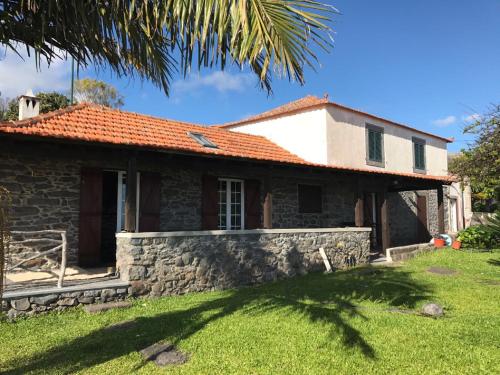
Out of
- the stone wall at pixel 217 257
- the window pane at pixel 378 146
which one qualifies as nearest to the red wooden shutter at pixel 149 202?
the stone wall at pixel 217 257

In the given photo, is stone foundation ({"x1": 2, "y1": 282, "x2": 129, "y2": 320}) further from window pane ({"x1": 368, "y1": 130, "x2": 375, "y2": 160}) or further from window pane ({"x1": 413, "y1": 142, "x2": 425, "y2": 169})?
window pane ({"x1": 413, "y1": 142, "x2": 425, "y2": 169})

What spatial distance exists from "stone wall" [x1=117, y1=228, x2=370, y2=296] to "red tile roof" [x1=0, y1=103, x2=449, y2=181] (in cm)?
176

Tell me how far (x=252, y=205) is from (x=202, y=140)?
90.8 inches

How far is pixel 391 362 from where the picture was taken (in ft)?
13.1

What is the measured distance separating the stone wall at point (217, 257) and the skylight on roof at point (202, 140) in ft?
10.6

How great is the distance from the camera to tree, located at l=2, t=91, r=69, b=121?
1908 centimetres

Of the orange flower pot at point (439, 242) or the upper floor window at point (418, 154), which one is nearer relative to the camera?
the orange flower pot at point (439, 242)

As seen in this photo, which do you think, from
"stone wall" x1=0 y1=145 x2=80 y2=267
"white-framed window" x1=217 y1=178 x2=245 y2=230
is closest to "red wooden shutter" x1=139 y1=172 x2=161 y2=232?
"stone wall" x1=0 y1=145 x2=80 y2=267

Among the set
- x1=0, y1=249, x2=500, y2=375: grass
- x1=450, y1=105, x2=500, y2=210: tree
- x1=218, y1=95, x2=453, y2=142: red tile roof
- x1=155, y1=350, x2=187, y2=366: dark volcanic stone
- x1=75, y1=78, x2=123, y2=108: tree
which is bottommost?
x1=155, y1=350, x2=187, y2=366: dark volcanic stone

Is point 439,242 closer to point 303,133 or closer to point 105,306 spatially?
point 303,133

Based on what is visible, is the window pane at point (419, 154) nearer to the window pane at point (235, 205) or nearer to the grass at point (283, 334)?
the window pane at point (235, 205)

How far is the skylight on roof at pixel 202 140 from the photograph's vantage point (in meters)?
10.7

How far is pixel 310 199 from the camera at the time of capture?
12.6 m

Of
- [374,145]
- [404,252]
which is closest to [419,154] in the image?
[374,145]
